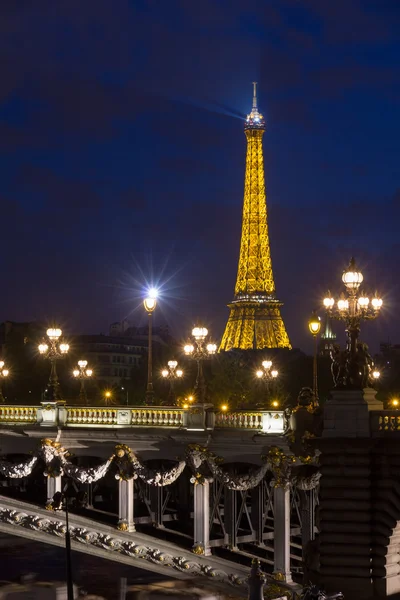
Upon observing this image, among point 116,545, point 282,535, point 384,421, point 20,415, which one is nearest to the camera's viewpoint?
point 384,421

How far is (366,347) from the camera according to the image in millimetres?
35281

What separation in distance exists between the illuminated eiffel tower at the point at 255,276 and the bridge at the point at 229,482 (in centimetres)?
10004

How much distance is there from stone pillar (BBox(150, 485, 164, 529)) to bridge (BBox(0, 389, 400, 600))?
0.19 feet

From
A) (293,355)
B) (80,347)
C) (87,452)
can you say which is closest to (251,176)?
(293,355)

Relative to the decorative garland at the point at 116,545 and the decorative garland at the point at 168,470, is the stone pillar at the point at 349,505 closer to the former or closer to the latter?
the decorative garland at the point at 168,470

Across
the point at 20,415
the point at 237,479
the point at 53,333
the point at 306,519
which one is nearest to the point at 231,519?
the point at 306,519

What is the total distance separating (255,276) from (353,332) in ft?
425

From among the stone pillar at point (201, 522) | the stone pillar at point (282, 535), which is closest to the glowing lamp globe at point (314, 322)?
the stone pillar at point (201, 522)

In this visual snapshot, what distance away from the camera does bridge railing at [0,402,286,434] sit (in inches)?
1839

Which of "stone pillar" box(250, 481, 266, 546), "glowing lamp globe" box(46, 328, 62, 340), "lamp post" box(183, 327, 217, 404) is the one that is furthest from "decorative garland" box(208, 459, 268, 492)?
"glowing lamp globe" box(46, 328, 62, 340)

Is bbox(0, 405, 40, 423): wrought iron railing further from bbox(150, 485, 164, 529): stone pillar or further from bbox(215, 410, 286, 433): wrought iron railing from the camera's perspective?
bbox(215, 410, 286, 433): wrought iron railing

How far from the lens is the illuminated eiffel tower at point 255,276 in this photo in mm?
161375

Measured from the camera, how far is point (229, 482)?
48.7 meters

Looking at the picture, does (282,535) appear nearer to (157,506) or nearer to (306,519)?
(306,519)
